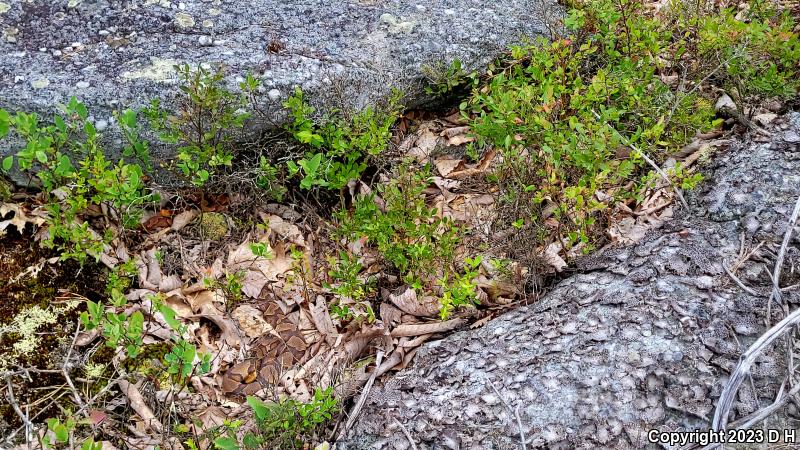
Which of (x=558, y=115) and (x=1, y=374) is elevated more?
(x=558, y=115)

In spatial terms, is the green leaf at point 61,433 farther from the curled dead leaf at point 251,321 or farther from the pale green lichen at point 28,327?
the curled dead leaf at point 251,321

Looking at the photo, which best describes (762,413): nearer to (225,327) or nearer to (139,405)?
(225,327)

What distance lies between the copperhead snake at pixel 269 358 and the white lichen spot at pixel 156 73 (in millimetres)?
1308

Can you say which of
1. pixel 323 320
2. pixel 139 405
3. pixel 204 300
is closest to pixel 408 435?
pixel 323 320

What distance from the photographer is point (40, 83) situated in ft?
9.65

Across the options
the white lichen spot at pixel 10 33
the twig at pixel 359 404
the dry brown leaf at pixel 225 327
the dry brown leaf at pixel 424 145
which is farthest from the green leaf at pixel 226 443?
the white lichen spot at pixel 10 33

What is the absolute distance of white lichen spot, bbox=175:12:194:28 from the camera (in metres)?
3.36

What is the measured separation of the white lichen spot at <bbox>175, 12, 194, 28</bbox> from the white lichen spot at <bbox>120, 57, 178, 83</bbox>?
0.36 meters

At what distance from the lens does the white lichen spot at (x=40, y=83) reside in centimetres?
293

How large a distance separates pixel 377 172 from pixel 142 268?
4.25 ft

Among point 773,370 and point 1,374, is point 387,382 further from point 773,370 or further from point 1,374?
point 1,374

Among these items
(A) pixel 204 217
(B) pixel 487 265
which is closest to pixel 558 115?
(B) pixel 487 265

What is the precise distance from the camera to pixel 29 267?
9.20ft

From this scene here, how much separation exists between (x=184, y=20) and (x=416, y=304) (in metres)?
2.15
